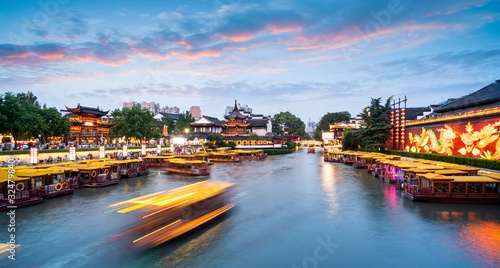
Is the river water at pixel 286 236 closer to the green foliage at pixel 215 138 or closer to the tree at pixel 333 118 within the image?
the green foliage at pixel 215 138

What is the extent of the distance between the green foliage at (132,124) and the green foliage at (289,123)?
212ft

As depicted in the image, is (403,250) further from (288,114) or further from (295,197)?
(288,114)

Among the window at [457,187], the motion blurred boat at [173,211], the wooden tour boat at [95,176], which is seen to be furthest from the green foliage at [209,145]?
the window at [457,187]

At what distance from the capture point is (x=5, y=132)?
33.6m

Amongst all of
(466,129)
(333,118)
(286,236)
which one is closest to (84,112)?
(286,236)

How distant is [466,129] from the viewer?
29344mm

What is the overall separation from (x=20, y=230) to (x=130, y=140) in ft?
195

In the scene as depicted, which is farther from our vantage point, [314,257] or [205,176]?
[205,176]

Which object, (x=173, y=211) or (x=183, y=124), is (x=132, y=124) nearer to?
(x=183, y=124)

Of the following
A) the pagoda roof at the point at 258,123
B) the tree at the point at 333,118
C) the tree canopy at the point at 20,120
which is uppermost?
the tree at the point at 333,118

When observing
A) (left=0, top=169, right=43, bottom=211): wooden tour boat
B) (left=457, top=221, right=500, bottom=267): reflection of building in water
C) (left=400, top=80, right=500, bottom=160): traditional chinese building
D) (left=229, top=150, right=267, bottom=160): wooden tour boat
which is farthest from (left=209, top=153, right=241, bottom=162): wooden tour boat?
(left=457, top=221, right=500, bottom=267): reflection of building in water

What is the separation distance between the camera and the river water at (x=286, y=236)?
11.4 meters

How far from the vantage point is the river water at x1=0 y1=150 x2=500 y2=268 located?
1138 cm

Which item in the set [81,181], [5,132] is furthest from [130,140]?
[81,181]
